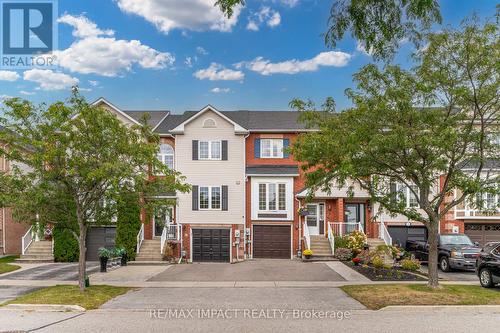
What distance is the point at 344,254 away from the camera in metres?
23.8

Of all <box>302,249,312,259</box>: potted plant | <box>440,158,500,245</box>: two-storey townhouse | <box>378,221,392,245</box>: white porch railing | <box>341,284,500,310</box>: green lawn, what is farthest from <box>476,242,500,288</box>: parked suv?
<box>440,158,500,245</box>: two-storey townhouse

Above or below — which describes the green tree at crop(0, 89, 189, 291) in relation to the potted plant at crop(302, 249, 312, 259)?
above

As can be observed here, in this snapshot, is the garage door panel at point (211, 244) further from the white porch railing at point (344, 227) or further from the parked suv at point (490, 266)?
the parked suv at point (490, 266)

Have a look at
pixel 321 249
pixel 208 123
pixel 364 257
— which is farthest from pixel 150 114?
pixel 364 257

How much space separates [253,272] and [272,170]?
27.6 ft

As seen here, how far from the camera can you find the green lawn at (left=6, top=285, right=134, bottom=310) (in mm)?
12773

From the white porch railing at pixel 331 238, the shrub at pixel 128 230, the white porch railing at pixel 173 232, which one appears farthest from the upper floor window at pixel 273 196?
the shrub at pixel 128 230

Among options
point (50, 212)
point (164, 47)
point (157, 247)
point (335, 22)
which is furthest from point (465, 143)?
point (157, 247)

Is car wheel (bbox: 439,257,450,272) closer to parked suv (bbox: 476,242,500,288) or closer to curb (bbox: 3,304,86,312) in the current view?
parked suv (bbox: 476,242,500,288)

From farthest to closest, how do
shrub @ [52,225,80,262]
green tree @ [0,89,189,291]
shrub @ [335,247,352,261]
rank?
shrub @ [52,225,80,262], shrub @ [335,247,352,261], green tree @ [0,89,189,291]

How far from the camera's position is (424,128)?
13.7 meters

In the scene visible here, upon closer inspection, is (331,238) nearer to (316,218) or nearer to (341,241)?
(341,241)

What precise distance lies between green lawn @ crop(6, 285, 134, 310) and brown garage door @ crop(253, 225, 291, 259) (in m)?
12.7

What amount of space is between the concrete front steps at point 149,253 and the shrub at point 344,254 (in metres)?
10.2
